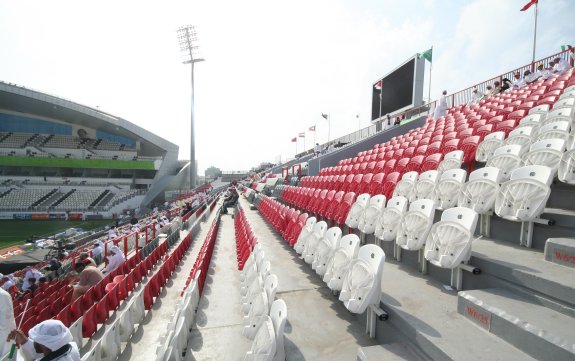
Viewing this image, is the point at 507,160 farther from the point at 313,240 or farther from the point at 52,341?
the point at 52,341

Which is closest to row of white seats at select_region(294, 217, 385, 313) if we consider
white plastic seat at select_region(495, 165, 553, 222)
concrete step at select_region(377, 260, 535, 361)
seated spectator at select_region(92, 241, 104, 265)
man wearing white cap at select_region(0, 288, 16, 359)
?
concrete step at select_region(377, 260, 535, 361)

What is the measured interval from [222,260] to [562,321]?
599 centimetres

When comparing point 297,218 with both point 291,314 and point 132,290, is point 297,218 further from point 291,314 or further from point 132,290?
point 132,290

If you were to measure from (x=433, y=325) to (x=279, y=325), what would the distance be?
3.86 feet

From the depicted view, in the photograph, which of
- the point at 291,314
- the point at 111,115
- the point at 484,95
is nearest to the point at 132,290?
the point at 291,314

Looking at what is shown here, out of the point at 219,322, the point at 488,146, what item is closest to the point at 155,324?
the point at 219,322

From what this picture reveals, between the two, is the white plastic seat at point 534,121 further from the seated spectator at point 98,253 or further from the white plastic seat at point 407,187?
the seated spectator at point 98,253

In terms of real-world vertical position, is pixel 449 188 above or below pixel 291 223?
above

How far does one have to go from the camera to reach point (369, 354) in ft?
6.91

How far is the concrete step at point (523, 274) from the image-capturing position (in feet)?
6.61

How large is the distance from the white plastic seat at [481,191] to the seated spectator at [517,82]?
10.7 metres

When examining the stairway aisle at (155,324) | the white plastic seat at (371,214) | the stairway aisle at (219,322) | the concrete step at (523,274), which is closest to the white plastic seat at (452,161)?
the white plastic seat at (371,214)

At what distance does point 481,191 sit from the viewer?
348 cm

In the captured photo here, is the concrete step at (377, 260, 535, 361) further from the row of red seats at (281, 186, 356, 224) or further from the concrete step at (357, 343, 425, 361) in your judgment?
the row of red seats at (281, 186, 356, 224)
